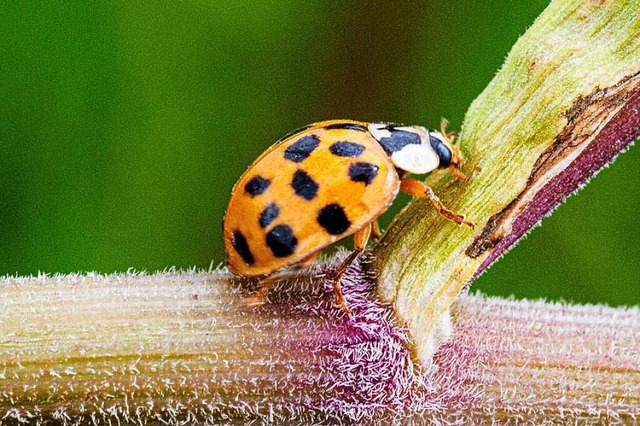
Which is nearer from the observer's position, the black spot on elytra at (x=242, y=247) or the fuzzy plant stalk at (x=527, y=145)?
the fuzzy plant stalk at (x=527, y=145)

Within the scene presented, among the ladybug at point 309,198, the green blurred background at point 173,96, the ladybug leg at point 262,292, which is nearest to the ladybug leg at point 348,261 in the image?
Answer: the ladybug at point 309,198

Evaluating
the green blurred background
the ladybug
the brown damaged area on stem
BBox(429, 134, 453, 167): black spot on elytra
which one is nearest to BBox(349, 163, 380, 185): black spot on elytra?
the ladybug

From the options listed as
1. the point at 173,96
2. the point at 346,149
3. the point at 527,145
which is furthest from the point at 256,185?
the point at 173,96

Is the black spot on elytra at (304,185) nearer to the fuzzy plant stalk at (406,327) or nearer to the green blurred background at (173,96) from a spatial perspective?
the fuzzy plant stalk at (406,327)

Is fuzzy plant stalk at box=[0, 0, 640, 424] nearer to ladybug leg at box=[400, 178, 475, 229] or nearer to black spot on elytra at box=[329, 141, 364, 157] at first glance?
ladybug leg at box=[400, 178, 475, 229]

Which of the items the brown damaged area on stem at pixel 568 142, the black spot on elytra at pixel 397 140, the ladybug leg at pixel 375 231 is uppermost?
the brown damaged area on stem at pixel 568 142

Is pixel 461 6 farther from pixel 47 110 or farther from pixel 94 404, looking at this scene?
pixel 94 404

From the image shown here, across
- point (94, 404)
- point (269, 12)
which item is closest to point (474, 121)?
point (94, 404)
